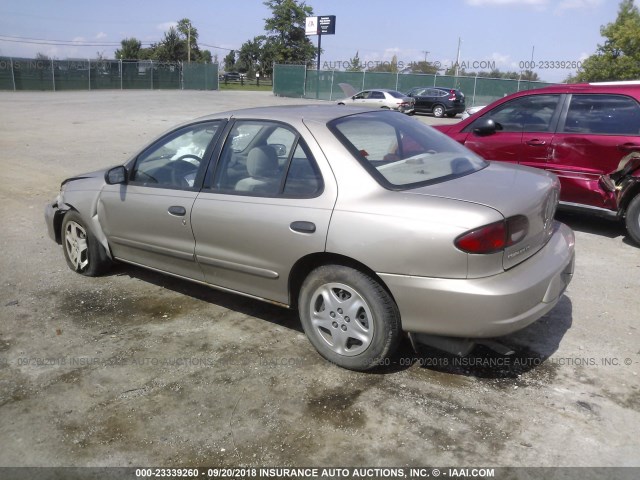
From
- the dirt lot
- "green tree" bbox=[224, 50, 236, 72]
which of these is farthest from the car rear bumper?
"green tree" bbox=[224, 50, 236, 72]

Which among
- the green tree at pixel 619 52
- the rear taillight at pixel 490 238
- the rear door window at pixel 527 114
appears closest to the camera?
the rear taillight at pixel 490 238

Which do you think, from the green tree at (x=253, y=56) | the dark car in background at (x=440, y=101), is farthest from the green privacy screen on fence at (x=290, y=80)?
the green tree at (x=253, y=56)

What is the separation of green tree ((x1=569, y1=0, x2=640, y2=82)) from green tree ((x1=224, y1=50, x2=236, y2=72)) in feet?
189

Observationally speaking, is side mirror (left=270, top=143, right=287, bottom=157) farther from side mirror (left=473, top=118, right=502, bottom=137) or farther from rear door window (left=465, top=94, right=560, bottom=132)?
rear door window (left=465, top=94, right=560, bottom=132)

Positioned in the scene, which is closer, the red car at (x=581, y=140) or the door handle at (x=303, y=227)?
Answer: the door handle at (x=303, y=227)

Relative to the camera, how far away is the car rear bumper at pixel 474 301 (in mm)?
2879

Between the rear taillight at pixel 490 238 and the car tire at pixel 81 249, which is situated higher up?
the rear taillight at pixel 490 238

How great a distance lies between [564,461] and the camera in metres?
2.60

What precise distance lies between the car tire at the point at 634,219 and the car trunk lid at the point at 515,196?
2572mm

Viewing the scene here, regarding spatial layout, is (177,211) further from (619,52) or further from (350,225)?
(619,52)

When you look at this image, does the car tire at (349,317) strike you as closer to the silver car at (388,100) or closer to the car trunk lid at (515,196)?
the car trunk lid at (515,196)

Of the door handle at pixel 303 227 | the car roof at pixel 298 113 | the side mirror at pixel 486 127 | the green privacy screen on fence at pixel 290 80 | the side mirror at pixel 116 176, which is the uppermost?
the green privacy screen on fence at pixel 290 80

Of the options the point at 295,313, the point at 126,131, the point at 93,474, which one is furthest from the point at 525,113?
the point at 126,131

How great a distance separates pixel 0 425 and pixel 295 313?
6.84 feet
